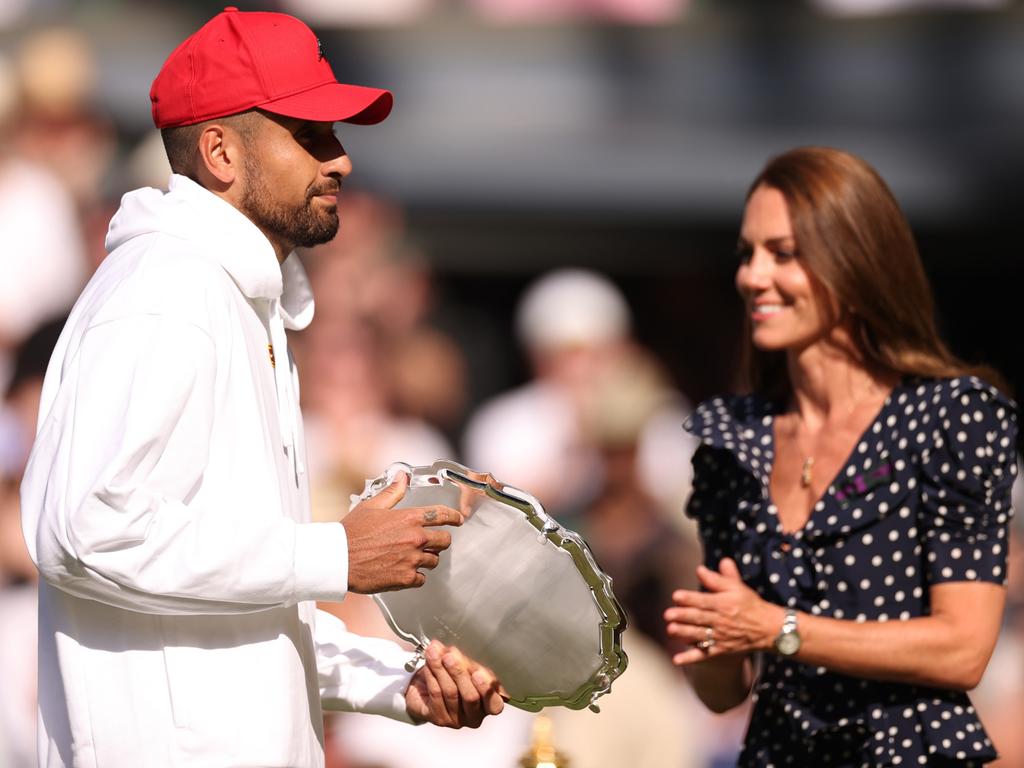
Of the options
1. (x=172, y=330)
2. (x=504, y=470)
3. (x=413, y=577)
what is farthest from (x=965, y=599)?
(x=504, y=470)

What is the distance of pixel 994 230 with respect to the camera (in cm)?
776

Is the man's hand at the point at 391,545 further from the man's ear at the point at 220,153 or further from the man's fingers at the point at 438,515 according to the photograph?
the man's ear at the point at 220,153

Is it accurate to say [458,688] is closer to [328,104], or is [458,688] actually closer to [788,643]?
[788,643]

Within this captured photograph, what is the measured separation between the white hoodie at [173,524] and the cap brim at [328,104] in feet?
0.70

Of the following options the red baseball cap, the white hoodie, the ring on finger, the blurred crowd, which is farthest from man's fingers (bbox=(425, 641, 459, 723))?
the blurred crowd

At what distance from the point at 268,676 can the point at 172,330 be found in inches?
23.7

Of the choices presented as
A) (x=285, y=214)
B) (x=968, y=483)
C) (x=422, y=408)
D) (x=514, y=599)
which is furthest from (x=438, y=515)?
(x=422, y=408)

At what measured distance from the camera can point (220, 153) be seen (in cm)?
275

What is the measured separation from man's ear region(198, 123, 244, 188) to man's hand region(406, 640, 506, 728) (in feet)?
3.12

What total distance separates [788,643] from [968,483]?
485mm

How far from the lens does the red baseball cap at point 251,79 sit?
272 cm

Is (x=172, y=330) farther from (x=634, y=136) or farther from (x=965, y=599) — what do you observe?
(x=634, y=136)

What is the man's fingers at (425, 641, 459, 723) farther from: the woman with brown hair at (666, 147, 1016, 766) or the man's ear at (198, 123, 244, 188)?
the man's ear at (198, 123, 244, 188)

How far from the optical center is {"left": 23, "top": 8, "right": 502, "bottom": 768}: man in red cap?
236cm
